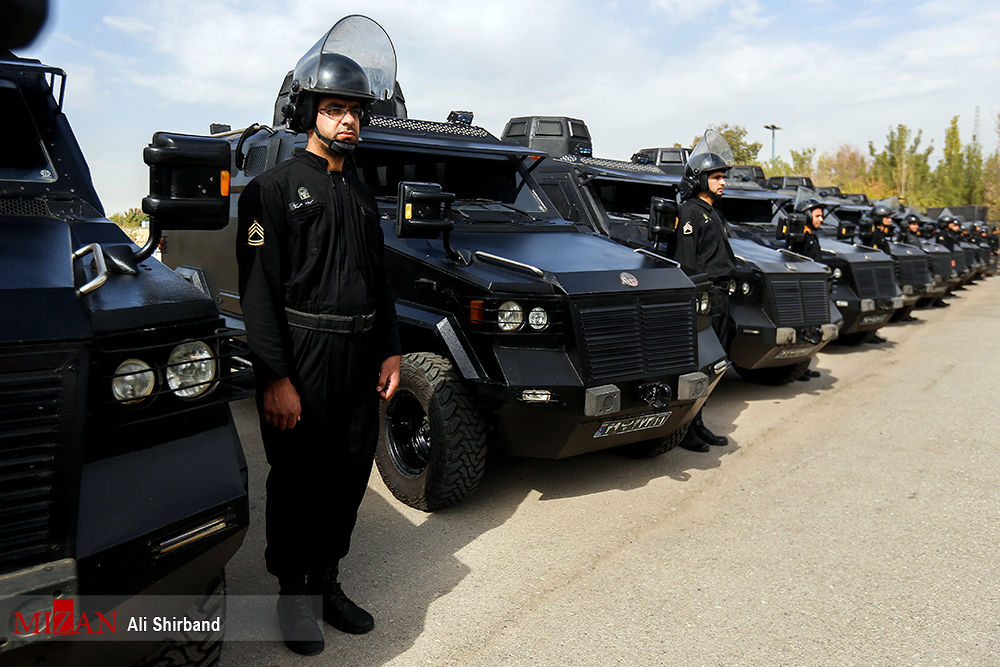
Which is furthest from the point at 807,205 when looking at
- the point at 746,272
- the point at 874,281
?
the point at 746,272

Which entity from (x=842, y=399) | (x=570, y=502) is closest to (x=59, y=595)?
(x=570, y=502)

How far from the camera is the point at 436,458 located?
4121 millimetres

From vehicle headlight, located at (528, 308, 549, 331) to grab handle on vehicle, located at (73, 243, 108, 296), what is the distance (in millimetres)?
2107

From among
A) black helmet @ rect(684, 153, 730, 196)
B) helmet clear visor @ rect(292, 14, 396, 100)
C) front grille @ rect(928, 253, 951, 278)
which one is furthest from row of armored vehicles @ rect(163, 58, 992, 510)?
front grille @ rect(928, 253, 951, 278)

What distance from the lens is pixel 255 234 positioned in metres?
2.84

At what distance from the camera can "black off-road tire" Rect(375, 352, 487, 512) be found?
4.07 meters

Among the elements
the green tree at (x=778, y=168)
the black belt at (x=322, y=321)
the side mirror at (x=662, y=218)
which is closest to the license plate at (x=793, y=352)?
the side mirror at (x=662, y=218)

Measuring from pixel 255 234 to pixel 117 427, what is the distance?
3.18 ft

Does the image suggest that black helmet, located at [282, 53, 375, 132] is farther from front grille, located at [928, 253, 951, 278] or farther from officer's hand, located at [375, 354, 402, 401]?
front grille, located at [928, 253, 951, 278]

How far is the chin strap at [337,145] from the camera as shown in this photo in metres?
2.94

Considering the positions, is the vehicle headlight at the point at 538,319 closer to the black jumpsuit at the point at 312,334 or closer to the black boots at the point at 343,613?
the black jumpsuit at the point at 312,334

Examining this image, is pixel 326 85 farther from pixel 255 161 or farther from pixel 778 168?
pixel 778 168

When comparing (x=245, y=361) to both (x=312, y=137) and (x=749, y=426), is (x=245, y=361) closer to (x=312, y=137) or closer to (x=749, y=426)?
(x=312, y=137)

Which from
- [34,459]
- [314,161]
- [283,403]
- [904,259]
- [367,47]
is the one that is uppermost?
[367,47]
